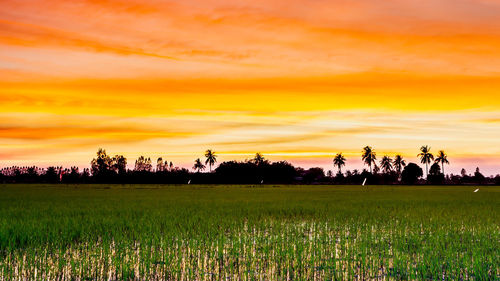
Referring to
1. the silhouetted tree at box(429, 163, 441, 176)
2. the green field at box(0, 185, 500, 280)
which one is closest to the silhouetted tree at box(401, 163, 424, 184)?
the silhouetted tree at box(429, 163, 441, 176)

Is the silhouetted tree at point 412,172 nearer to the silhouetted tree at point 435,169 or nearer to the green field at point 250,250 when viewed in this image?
the silhouetted tree at point 435,169

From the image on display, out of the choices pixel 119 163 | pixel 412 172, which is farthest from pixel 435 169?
pixel 119 163

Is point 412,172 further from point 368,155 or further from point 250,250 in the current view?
point 250,250

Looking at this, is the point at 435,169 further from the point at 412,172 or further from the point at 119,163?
the point at 119,163

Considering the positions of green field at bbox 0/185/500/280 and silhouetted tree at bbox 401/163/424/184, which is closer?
green field at bbox 0/185/500/280

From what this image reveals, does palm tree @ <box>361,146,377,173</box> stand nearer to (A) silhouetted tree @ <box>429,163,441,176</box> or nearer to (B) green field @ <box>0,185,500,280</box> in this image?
(A) silhouetted tree @ <box>429,163,441,176</box>

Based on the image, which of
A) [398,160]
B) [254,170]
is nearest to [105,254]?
[254,170]

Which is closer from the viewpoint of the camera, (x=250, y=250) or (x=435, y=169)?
(x=250, y=250)

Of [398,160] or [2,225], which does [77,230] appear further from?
[398,160]

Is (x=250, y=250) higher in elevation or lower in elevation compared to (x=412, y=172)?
lower

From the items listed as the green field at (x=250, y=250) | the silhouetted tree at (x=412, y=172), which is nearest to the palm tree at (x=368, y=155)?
the silhouetted tree at (x=412, y=172)

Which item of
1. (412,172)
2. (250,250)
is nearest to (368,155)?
(412,172)

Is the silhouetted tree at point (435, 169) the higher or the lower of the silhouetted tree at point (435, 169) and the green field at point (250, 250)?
the higher

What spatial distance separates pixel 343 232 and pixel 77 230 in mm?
6924
